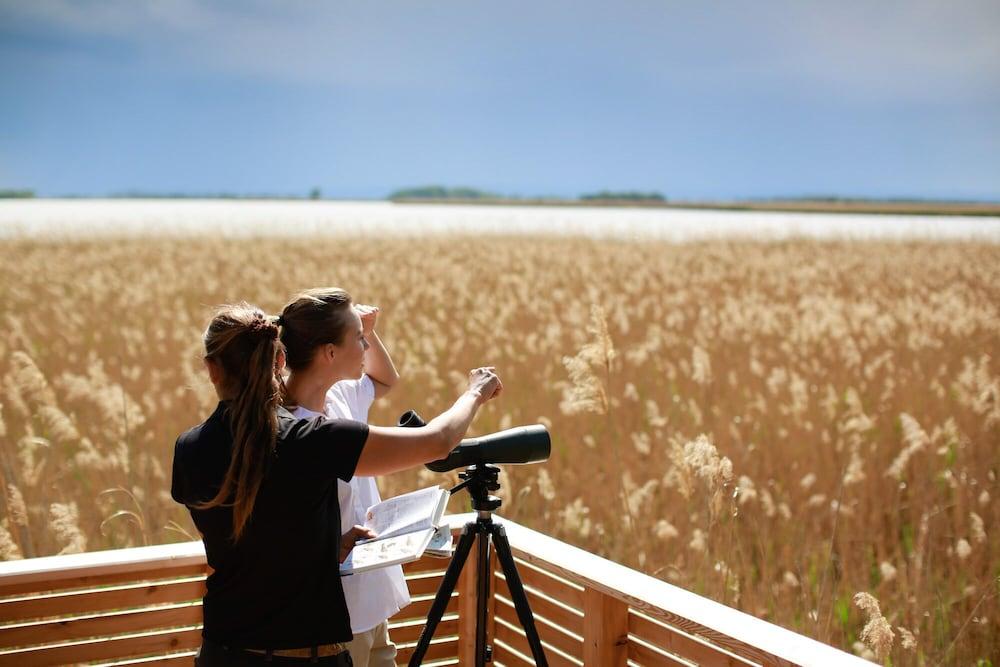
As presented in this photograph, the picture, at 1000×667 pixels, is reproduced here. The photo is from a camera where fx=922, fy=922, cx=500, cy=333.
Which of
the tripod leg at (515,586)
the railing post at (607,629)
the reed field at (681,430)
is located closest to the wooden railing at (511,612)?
the railing post at (607,629)

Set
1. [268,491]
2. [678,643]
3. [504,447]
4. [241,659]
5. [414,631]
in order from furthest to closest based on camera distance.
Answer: [414,631]
[678,643]
[504,447]
[241,659]
[268,491]

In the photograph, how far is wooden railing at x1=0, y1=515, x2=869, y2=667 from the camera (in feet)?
7.84

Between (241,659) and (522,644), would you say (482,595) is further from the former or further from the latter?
(522,644)

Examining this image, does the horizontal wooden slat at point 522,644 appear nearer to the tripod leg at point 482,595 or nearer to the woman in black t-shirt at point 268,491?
the tripod leg at point 482,595

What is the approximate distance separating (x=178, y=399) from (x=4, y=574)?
13.4ft

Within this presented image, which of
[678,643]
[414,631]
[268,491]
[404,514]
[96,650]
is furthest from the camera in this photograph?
[414,631]

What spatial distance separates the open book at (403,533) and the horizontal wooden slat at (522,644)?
903 mm

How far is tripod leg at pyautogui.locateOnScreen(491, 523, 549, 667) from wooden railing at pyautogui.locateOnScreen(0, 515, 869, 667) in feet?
0.96

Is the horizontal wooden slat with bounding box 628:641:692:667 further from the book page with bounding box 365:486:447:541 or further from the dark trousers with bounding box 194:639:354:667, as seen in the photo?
the dark trousers with bounding box 194:639:354:667

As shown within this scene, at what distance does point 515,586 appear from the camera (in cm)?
231

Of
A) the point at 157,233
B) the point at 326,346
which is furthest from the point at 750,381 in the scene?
the point at 157,233

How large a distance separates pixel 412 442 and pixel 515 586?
584mm

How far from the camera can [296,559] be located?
1.95 meters

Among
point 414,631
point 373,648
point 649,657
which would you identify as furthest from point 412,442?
point 414,631
